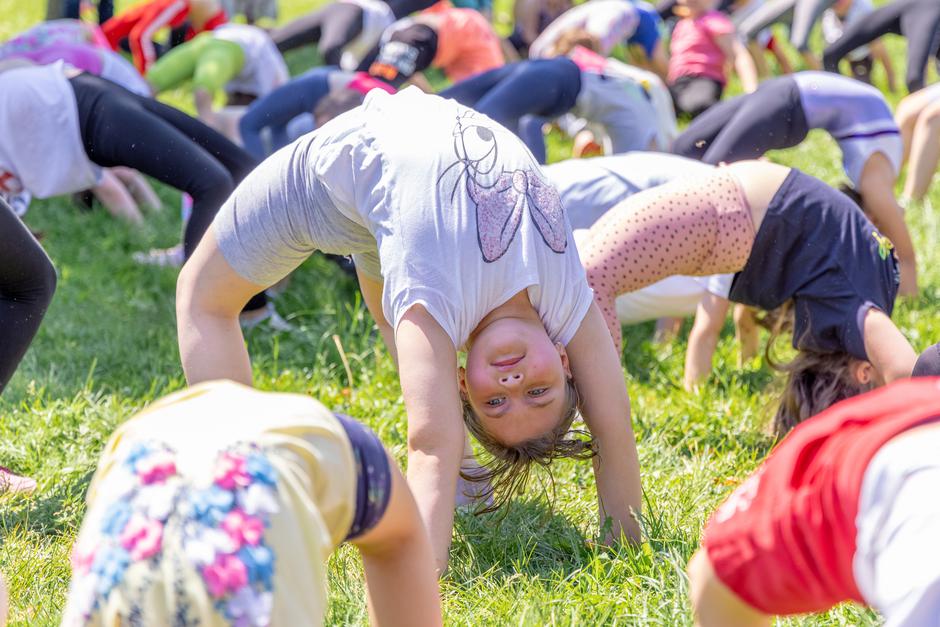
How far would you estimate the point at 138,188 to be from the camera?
21.8 ft

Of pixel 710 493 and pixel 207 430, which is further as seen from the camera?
pixel 710 493

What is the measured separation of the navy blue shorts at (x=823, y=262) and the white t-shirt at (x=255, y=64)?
13.9ft

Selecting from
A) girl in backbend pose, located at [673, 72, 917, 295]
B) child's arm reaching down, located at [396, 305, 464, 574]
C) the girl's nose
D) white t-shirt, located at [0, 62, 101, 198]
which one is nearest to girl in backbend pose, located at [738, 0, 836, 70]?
girl in backbend pose, located at [673, 72, 917, 295]

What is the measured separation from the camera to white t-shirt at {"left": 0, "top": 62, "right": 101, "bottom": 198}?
435cm

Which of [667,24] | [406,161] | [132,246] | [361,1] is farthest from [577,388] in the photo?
[667,24]

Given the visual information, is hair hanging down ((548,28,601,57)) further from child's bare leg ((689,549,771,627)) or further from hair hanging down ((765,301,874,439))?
child's bare leg ((689,549,771,627))

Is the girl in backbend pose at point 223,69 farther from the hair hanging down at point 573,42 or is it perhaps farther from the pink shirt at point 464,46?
the hair hanging down at point 573,42

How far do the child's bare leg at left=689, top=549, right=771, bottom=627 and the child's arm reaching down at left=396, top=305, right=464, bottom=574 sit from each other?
916mm

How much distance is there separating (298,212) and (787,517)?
165 centimetres

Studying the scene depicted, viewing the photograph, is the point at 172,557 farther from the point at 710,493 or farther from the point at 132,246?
the point at 132,246

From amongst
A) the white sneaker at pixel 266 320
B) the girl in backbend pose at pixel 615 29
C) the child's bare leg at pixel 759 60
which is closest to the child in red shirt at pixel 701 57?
the girl in backbend pose at pixel 615 29

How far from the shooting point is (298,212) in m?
2.83

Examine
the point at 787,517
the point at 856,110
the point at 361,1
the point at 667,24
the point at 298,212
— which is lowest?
the point at 667,24

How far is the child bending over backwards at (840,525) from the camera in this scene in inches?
55.4
